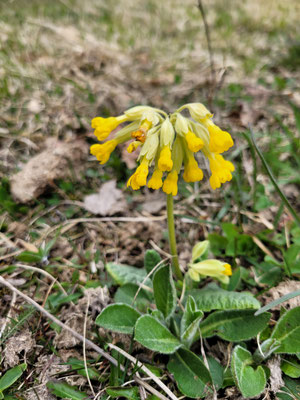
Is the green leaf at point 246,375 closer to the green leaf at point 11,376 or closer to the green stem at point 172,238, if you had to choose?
the green stem at point 172,238

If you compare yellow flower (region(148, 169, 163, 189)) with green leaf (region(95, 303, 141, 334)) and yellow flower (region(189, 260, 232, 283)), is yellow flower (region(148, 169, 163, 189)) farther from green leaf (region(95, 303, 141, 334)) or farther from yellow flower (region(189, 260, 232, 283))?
green leaf (region(95, 303, 141, 334))

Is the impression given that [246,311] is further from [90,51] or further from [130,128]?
[90,51]

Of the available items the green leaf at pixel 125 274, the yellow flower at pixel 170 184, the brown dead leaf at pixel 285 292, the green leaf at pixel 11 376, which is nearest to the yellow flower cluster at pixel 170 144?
the yellow flower at pixel 170 184

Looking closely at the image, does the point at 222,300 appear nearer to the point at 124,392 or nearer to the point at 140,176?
the point at 124,392

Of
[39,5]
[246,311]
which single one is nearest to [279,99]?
[246,311]

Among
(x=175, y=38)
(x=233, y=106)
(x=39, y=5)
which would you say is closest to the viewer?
(x=233, y=106)

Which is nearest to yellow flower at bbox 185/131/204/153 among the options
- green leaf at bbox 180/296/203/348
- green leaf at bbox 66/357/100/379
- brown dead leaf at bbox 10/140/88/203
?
green leaf at bbox 180/296/203/348
